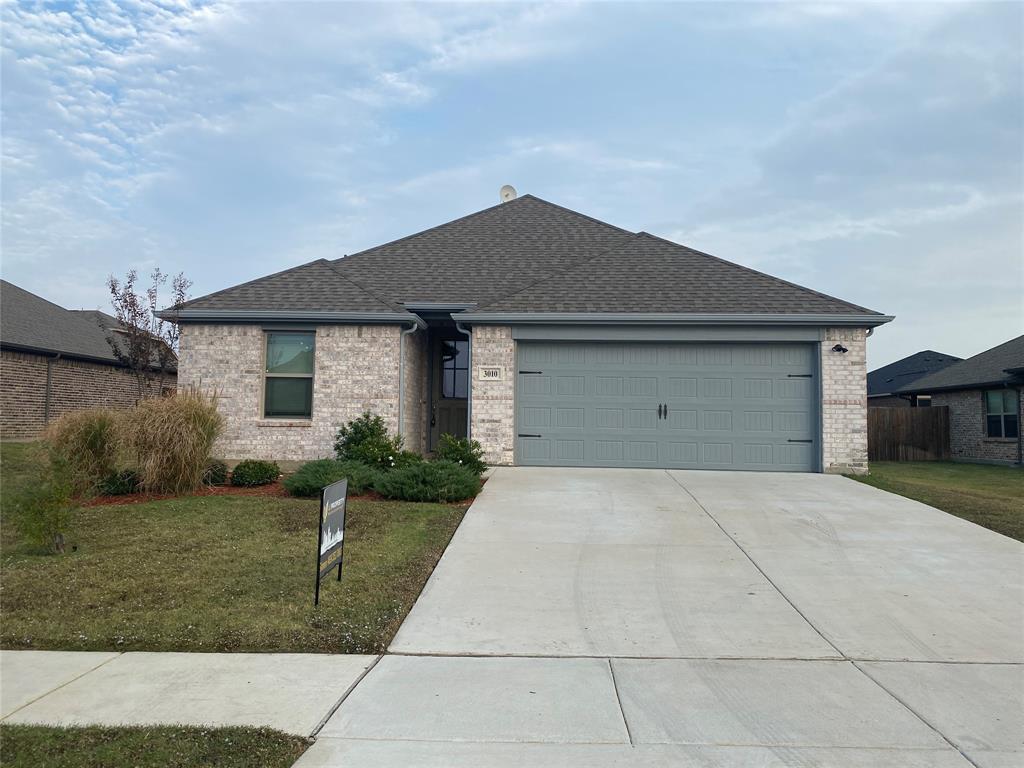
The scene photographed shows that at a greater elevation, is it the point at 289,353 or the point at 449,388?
the point at 289,353

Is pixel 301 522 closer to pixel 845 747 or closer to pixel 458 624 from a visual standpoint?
pixel 458 624

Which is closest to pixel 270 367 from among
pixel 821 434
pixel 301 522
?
pixel 301 522

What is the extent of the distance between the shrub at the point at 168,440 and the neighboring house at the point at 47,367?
769cm

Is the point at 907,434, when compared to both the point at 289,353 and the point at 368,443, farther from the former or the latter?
the point at 289,353

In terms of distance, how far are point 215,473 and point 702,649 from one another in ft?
28.2

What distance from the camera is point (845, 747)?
138 inches

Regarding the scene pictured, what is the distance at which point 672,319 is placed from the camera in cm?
1292

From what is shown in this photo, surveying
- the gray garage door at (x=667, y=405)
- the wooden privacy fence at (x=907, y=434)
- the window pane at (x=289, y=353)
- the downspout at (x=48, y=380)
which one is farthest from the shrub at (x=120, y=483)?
the wooden privacy fence at (x=907, y=434)

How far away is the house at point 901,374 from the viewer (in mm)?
34906

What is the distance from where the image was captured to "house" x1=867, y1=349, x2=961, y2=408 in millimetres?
34906

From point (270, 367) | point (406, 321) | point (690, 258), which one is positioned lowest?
point (270, 367)

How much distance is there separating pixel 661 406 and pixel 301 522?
24.2ft

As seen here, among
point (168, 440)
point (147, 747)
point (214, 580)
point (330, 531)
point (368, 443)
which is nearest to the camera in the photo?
point (147, 747)

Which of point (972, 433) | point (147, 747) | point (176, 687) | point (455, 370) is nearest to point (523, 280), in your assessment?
point (455, 370)
